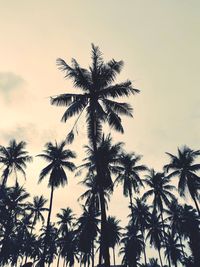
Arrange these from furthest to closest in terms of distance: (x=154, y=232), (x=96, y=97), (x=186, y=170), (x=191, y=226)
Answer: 1. (x=154, y=232)
2. (x=191, y=226)
3. (x=186, y=170)
4. (x=96, y=97)

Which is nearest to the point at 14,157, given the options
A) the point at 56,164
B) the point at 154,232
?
the point at 56,164

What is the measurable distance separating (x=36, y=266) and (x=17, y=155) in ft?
140

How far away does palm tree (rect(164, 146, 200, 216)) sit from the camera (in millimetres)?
33991

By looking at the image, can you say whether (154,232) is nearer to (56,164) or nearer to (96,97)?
(56,164)

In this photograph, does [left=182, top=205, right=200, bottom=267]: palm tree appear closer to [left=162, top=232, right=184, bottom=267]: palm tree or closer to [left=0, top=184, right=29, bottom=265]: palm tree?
[left=162, top=232, right=184, bottom=267]: palm tree

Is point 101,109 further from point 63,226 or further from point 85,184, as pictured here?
point 63,226

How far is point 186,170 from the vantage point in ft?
115

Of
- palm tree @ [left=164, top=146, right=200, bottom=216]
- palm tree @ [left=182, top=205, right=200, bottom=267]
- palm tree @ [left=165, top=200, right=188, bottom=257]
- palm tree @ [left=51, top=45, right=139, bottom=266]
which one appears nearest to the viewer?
palm tree @ [left=51, top=45, right=139, bottom=266]

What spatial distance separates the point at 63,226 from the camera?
63.0 m

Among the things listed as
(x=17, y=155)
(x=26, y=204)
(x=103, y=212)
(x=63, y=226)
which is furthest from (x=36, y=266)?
(x=103, y=212)

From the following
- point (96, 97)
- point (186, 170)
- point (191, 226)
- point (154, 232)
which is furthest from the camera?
point (154, 232)

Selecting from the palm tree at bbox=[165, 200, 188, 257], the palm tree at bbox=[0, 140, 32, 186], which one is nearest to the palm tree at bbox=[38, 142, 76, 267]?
the palm tree at bbox=[0, 140, 32, 186]

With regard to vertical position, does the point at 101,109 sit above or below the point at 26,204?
below

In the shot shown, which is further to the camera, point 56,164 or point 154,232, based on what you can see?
point 154,232
